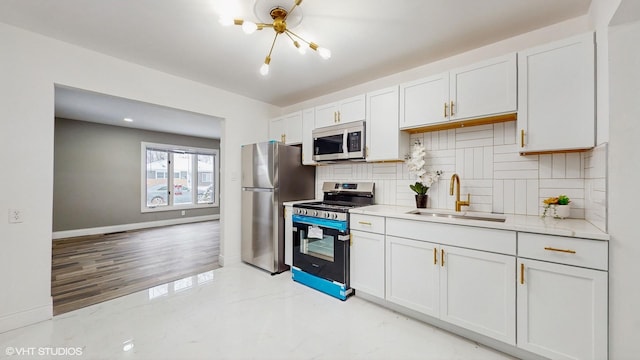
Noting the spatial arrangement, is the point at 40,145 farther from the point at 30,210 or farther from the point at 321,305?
the point at 321,305

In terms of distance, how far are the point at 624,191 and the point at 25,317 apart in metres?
4.45

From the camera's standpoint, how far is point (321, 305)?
2467 millimetres

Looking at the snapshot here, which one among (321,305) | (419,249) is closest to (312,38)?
(419,249)

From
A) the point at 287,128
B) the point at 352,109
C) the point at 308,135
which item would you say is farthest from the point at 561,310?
the point at 287,128

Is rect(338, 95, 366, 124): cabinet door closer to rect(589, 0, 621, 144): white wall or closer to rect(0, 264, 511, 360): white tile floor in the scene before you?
rect(589, 0, 621, 144): white wall

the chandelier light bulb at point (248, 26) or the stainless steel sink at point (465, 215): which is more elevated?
the chandelier light bulb at point (248, 26)

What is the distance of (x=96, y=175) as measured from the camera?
5512 mm

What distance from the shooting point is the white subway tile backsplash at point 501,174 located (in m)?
1.87

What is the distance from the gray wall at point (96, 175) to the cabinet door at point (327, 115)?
16.9 feet

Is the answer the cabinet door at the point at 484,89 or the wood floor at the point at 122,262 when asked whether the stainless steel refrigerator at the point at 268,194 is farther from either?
the cabinet door at the point at 484,89

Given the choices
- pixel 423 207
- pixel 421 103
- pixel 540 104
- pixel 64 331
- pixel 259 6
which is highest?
pixel 259 6

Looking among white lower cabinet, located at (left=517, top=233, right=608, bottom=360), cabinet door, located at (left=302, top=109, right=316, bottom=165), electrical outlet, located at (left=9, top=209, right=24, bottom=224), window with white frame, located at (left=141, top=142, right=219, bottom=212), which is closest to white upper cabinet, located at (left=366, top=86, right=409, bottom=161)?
cabinet door, located at (left=302, top=109, right=316, bottom=165)

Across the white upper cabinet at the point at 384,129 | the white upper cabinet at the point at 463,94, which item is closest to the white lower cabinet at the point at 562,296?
the white upper cabinet at the point at 463,94

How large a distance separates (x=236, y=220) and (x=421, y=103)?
2978mm
